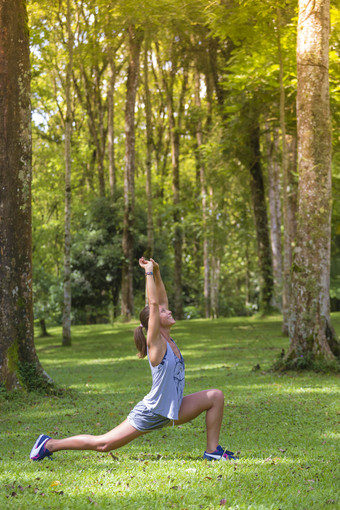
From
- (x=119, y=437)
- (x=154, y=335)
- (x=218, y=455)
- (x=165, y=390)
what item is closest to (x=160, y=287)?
(x=154, y=335)

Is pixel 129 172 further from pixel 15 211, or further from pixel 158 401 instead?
pixel 158 401

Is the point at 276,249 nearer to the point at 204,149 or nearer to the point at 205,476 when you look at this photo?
the point at 204,149

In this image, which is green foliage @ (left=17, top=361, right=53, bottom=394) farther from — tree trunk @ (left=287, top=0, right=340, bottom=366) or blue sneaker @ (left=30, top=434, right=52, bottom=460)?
tree trunk @ (left=287, top=0, right=340, bottom=366)

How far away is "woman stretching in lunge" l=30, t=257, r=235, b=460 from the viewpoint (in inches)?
212

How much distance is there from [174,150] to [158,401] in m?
27.6

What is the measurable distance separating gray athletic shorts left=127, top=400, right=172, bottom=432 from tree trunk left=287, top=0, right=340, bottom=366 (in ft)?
24.4

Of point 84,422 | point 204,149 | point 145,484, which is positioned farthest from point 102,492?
point 204,149

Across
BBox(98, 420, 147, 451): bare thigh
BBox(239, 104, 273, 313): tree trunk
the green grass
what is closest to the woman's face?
BBox(98, 420, 147, 451): bare thigh

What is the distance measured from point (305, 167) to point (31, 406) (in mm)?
7182

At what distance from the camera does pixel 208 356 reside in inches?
699

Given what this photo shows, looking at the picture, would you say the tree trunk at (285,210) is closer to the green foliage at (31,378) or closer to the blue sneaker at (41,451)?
the green foliage at (31,378)

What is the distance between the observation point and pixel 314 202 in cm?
1251

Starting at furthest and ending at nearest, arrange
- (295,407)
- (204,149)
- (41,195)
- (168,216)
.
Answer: (41,195) → (168,216) → (204,149) → (295,407)

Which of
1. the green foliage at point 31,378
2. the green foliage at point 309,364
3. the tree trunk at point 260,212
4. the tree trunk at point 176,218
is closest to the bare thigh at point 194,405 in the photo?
the green foliage at point 31,378
